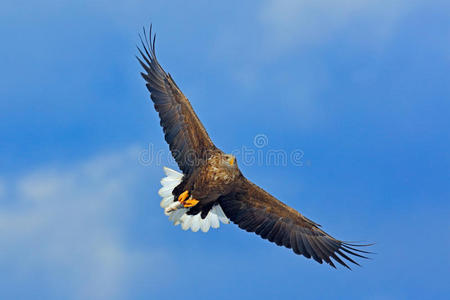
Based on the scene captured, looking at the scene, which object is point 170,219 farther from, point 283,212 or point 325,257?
point 325,257

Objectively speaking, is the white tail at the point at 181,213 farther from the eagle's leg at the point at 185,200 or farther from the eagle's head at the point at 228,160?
the eagle's head at the point at 228,160

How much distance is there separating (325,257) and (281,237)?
865 mm

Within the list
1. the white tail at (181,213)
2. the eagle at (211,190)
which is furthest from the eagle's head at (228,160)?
the white tail at (181,213)

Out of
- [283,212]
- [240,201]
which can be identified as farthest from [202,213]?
[283,212]

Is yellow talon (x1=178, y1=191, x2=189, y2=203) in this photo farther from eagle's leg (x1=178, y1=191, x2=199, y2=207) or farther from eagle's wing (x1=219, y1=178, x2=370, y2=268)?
eagle's wing (x1=219, y1=178, x2=370, y2=268)

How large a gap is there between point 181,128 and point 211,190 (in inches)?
Answer: 48.7

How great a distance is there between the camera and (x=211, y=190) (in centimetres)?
870

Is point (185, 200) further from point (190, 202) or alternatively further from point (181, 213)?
point (181, 213)

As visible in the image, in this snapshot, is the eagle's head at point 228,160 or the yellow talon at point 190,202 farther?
the yellow talon at point 190,202

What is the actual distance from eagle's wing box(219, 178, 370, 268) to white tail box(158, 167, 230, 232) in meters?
0.37

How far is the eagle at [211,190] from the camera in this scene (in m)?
8.72

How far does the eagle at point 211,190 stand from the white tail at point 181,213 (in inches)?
0.7

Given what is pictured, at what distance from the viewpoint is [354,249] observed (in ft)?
30.2

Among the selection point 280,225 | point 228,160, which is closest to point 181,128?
point 228,160
